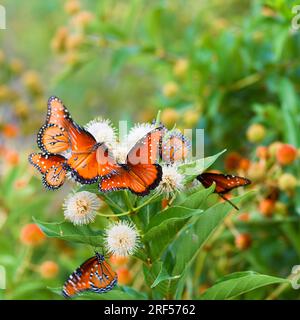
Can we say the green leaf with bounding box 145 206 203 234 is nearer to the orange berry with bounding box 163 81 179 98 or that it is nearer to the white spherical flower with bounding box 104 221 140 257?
the white spherical flower with bounding box 104 221 140 257

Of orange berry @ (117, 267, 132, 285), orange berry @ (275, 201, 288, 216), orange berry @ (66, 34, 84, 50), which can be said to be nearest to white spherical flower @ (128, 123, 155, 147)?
orange berry @ (117, 267, 132, 285)

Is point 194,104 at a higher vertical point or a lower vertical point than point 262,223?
higher

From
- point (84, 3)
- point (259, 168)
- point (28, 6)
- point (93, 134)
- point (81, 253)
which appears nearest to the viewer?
point (93, 134)

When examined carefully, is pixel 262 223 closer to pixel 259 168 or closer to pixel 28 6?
pixel 259 168

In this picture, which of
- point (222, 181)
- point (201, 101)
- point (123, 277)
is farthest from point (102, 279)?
point (201, 101)

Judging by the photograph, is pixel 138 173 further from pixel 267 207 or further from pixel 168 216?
pixel 267 207

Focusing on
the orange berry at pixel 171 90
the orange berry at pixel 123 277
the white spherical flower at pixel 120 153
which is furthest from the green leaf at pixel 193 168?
the orange berry at pixel 171 90

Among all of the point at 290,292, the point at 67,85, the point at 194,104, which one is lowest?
the point at 290,292

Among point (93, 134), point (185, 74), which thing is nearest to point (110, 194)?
point (93, 134)

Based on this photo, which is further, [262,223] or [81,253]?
[81,253]
